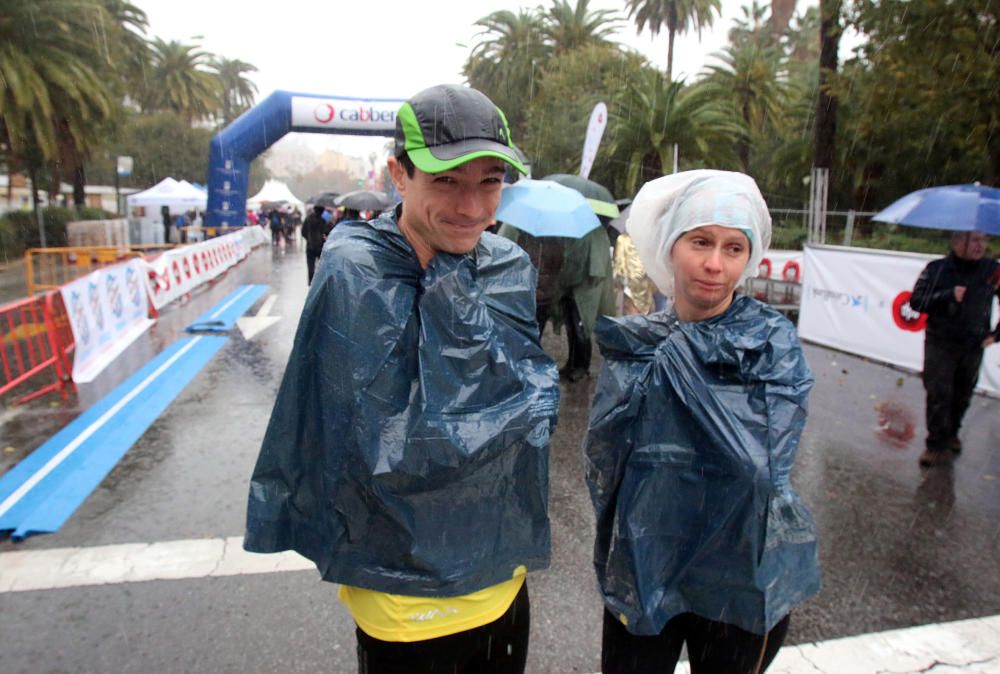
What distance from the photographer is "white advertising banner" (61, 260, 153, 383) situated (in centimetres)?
722

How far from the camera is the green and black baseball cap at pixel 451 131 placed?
143cm

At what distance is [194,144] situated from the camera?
41.5 m

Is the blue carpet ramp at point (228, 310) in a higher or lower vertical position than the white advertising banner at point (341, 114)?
lower

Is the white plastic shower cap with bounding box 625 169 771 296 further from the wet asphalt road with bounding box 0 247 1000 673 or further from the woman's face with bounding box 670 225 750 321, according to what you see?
the wet asphalt road with bounding box 0 247 1000 673

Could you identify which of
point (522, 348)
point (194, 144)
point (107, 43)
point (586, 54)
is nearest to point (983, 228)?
point (522, 348)

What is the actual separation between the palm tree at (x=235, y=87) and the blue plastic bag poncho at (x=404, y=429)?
5734 cm

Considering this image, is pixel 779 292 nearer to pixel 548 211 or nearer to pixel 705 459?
pixel 548 211

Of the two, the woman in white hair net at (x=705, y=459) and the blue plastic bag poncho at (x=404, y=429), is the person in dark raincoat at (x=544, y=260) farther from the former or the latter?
the blue plastic bag poncho at (x=404, y=429)

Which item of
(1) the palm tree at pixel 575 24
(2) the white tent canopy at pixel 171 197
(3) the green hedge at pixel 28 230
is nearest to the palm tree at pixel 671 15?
(1) the palm tree at pixel 575 24

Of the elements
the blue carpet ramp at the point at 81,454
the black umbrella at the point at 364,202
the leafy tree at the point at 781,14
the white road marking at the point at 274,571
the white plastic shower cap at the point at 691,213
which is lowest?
the white road marking at the point at 274,571

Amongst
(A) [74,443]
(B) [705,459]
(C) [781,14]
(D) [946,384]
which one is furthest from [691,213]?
(C) [781,14]

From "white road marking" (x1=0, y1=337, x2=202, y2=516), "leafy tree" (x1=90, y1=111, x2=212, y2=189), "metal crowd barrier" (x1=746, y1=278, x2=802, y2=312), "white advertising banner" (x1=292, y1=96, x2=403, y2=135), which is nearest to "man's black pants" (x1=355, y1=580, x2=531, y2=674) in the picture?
"white road marking" (x1=0, y1=337, x2=202, y2=516)

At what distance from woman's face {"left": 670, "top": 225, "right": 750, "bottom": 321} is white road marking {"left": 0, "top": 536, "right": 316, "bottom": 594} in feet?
8.43

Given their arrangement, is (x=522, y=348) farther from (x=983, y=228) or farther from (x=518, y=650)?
(x=983, y=228)
